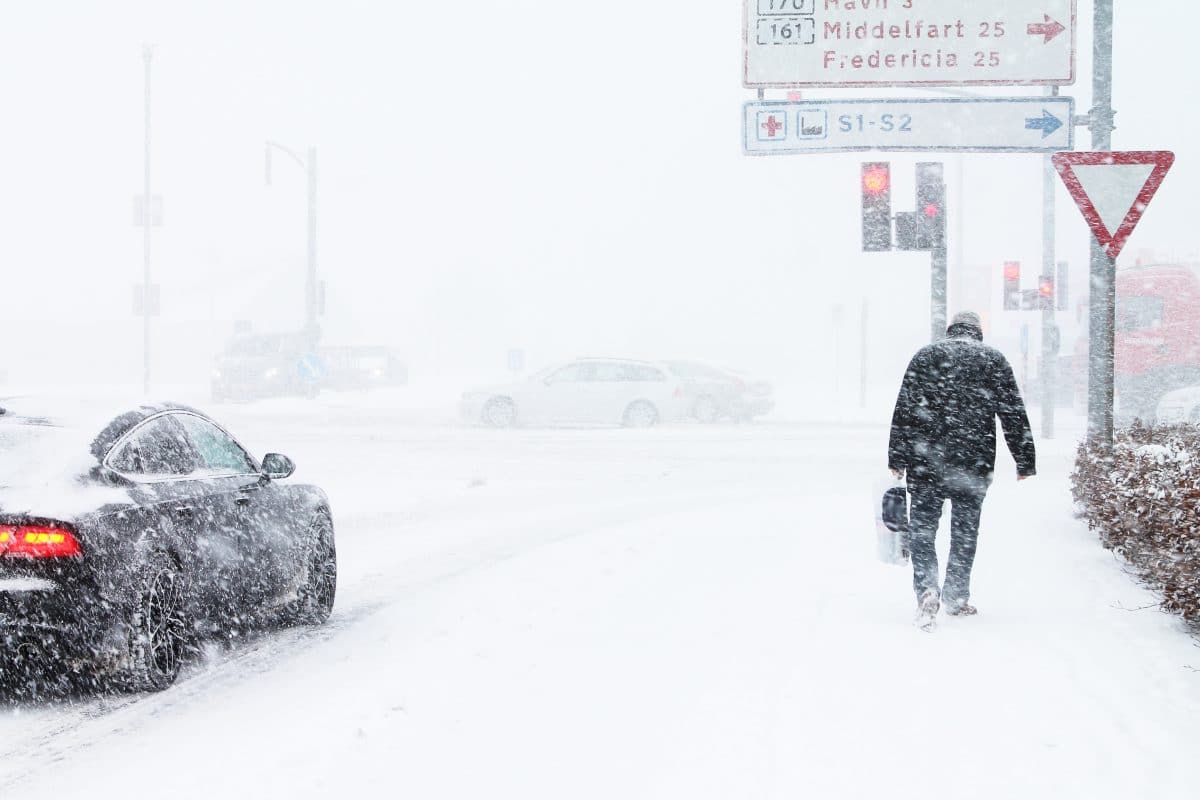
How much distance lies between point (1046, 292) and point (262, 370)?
847 inches

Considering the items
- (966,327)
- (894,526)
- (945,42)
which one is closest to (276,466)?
(894,526)

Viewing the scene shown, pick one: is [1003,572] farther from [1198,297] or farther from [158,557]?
[1198,297]

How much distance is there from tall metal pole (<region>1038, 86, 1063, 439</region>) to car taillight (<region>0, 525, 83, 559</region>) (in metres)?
20.8

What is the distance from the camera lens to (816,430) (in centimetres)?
2512

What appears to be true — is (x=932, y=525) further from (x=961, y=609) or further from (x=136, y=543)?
(x=136, y=543)

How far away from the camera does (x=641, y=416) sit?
86.2 feet

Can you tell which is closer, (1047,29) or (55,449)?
(55,449)

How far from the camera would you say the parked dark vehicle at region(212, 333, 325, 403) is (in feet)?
116

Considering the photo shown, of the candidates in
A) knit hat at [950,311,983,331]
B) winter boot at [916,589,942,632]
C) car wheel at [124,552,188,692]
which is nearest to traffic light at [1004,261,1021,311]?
knit hat at [950,311,983,331]

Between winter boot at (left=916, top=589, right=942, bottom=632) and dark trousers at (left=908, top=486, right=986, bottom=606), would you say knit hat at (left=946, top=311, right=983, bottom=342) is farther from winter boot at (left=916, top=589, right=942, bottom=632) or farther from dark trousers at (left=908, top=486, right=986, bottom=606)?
winter boot at (left=916, top=589, right=942, bottom=632)

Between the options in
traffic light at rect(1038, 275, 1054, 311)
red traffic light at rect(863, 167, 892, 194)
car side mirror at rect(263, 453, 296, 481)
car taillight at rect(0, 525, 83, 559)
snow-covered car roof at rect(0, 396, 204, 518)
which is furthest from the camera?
traffic light at rect(1038, 275, 1054, 311)

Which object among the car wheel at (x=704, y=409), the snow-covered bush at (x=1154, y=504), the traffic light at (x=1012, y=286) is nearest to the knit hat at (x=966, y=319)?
the snow-covered bush at (x=1154, y=504)

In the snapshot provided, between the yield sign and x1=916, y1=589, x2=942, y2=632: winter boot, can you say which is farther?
the yield sign

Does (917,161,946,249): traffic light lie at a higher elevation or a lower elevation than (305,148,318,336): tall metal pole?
lower
